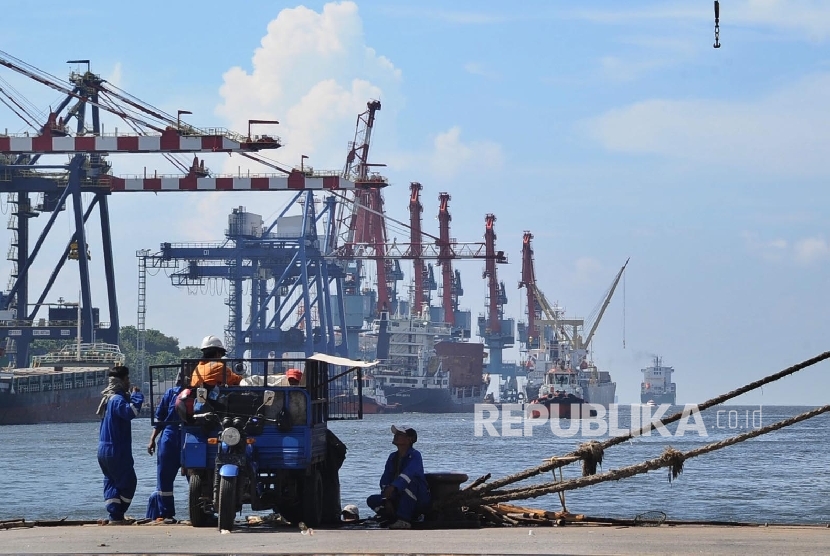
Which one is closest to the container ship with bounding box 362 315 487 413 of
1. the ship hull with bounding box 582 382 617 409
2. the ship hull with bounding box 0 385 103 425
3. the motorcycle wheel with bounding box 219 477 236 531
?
the ship hull with bounding box 582 382 617 409

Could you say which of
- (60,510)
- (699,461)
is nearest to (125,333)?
(699,461)

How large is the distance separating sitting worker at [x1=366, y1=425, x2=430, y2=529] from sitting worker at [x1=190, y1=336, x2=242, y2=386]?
167 centimetres

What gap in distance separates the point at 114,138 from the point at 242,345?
4535cm

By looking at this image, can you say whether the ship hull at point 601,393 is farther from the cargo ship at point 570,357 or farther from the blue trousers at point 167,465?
the blue trousers at point 167,465

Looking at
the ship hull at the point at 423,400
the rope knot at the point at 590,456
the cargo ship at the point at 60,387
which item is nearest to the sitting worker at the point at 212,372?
the rope knot at the point at 590,456

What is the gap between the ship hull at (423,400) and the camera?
162875 millimetres

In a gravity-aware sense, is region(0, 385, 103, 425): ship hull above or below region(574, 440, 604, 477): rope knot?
below

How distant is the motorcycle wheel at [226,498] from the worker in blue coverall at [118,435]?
1.65m

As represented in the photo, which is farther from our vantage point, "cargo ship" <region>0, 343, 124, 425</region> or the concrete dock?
"cargo ship" <region>0, 343, 124, 425</region>

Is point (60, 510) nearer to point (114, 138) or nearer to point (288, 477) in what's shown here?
point (288, 477)

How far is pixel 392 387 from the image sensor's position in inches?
6442

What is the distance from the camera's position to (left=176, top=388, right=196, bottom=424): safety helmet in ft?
40.8

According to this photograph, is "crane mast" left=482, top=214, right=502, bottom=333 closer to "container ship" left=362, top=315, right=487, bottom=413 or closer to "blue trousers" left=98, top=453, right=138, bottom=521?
"container ship" left=362, top=315, right=487, bottom=413

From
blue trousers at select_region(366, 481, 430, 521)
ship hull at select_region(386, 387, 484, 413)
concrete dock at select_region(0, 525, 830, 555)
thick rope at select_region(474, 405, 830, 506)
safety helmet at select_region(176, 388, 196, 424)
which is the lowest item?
ship hull at select_region(386, 387, 484, 413)
